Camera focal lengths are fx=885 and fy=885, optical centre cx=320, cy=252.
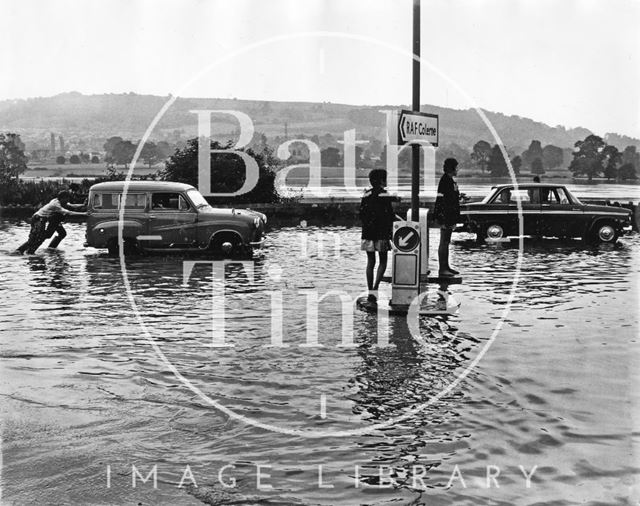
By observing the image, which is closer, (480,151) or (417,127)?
(417,127)

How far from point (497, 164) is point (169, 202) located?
79.3 metres

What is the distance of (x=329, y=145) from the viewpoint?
338 feet

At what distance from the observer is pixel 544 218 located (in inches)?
892

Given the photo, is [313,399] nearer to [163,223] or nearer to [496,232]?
[163,223]

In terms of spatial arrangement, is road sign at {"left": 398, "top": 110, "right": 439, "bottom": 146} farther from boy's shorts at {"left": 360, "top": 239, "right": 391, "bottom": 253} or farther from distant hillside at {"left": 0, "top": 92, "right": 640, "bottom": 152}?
distant hillside at {"left": 0, "top": 92, "right": 640, "bottom": 152}

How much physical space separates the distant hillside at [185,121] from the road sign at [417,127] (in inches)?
3698

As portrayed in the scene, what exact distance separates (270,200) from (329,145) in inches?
2754

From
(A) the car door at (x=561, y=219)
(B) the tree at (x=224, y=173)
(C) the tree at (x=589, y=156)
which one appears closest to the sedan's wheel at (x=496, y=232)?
(A) the car door at (x=561, y=219)

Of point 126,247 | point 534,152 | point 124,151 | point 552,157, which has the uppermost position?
point 534,152

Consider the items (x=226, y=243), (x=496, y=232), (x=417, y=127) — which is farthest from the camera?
(x=496, y=232)

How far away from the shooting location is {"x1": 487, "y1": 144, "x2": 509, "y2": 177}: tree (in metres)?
92.9

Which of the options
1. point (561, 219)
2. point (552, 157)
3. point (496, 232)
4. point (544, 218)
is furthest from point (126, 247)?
point (552, 157)

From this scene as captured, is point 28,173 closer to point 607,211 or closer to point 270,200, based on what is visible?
point 270,200

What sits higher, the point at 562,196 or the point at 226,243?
the point at 562,196
